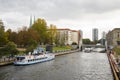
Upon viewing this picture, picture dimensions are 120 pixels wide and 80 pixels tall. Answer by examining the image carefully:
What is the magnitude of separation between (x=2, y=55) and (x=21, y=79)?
17.7 metres

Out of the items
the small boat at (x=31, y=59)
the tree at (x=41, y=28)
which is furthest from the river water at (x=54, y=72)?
the tree at (x=41, y=28)

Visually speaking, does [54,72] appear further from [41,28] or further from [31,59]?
[41,28]

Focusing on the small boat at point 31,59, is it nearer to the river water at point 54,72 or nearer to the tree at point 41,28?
the river water at point 54,72

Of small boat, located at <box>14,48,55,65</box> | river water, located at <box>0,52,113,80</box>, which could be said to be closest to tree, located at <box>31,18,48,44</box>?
small boat, located at <box>14,48,55,65</box>

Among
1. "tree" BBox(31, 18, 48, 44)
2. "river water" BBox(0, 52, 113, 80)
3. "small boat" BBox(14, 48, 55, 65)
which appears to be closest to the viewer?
"river water" BBox(0, 52, 113, 80)

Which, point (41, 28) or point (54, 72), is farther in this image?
point (41, 28)

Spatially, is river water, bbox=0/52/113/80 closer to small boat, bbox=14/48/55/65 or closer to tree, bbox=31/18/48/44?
small boat, bbox=14/48/55/65

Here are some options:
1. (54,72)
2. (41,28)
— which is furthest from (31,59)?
(41,28)

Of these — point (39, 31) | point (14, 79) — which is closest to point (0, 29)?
point (39, 31)

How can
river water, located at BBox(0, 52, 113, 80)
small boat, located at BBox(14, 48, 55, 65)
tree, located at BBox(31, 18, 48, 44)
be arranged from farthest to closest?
tree, located at BBox(31, 18, 48, 44)
small boat, located at BBox(14, 48, 55, 65)
river water, located at BBox(0, 52, 113, 80)

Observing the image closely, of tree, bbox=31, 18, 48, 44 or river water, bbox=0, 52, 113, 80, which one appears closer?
river water, bbox=0, 52, 113, 80

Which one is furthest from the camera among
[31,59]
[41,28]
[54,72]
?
[41,28]

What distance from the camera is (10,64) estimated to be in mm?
52188

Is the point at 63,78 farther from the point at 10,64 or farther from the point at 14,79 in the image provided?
the point at 10,64
